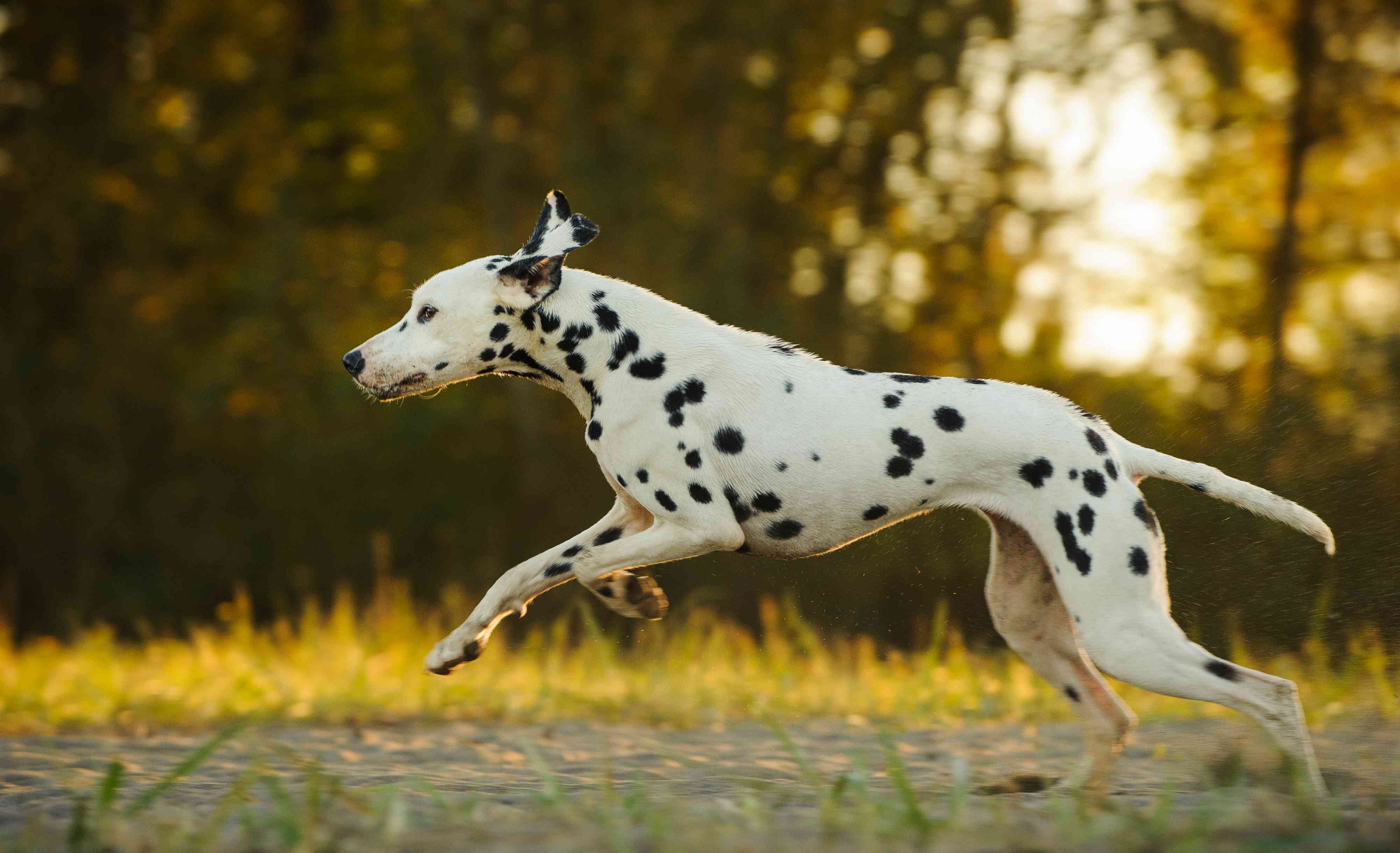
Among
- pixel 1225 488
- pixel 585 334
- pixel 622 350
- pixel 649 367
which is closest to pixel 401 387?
pixel 585 334

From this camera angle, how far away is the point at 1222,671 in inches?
178

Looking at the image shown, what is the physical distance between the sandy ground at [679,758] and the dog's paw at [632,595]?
662 millimetres

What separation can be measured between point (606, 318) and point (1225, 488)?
2447 mm

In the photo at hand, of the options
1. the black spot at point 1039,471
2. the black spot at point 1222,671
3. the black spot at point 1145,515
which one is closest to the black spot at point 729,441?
the black spot at point 1039,471

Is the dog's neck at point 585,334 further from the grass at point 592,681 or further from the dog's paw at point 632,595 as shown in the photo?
the grass at point 592,681

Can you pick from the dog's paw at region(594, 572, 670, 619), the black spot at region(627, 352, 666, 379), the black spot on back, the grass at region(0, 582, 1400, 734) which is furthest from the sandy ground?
the black spot at region(627, 352, 666, 379)

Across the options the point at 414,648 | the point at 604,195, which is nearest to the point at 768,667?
the point at 414,648

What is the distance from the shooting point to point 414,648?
8.91 meters

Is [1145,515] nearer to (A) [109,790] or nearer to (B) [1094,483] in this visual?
(B) [1094,483]

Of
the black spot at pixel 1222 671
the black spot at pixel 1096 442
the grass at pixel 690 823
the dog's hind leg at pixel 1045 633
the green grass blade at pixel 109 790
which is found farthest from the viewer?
the dog's hind leg at pixel 1045 633

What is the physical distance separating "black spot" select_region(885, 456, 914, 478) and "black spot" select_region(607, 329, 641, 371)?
107cm

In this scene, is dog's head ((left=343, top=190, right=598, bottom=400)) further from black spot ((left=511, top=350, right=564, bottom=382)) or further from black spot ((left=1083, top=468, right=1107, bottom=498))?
black spot ((left=1083, top=468, right=1107, bottom=498))

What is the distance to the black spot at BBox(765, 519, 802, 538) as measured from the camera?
191 inches

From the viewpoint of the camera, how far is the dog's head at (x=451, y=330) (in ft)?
16.3
